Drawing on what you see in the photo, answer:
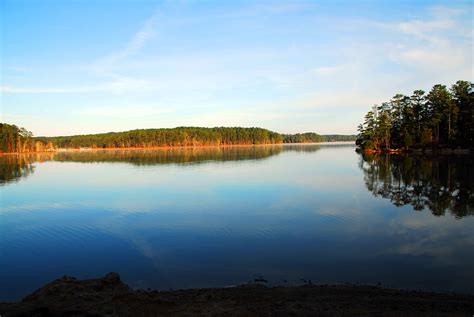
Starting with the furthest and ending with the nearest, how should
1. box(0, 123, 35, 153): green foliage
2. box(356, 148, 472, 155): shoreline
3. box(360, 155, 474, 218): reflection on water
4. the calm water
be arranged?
box(0, 123, 35, 153): green foliage → box(356, 148, 472, 155): shoreline → box(360, 155, 474, 218): reflection on water → the calm water

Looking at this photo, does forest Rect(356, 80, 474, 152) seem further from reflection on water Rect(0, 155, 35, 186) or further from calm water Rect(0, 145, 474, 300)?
reflection on water Rect(0, 155, 35, 186)

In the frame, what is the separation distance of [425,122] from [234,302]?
79.3 metres

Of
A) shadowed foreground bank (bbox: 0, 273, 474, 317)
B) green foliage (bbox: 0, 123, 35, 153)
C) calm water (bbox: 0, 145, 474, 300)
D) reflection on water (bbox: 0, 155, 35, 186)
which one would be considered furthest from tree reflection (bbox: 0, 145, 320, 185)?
shadowed foreground bank (bbox: 0, 273, 474, 317)

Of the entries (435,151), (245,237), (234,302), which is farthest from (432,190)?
(435,151)

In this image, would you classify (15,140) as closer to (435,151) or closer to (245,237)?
(435,151)

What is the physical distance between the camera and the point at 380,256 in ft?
43.0

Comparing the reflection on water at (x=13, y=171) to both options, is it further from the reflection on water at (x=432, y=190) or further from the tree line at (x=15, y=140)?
the tree line at (x=15, y=140)

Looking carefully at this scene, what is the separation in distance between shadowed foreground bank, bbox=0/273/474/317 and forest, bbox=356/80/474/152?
65122mm

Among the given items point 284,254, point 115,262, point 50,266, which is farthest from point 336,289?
point 50,266

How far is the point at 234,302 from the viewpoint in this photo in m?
8.46

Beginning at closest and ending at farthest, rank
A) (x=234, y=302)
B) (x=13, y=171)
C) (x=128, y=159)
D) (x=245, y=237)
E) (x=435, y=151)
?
(x=234, y=302) < (x=245, y=237) < (x=13, y=171) < (x=435, y=151) < (x=128, y=159)

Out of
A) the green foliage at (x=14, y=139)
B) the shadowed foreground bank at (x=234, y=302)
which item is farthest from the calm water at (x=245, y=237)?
the green foliage at (x=14, y=139)

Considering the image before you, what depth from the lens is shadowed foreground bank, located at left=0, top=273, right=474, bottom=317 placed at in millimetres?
7668

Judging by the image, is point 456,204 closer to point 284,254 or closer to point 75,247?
point 284,254
